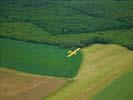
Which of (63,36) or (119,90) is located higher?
(63,36)

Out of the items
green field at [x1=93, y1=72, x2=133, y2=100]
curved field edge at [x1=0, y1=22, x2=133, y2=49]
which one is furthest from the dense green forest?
green field at [x1=93, y1=72, x2=133, y2=100]

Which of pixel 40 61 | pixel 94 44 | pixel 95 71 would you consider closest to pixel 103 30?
pixel 94 44

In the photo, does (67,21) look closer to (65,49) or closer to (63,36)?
(63,36)

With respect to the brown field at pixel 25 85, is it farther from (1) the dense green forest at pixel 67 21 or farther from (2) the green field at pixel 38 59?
(1) the dense green forest at pixel 67 21

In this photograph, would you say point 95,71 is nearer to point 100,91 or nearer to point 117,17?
point 100,91

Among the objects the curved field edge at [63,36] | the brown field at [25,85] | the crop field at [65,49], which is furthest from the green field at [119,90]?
the brown field at [25,85]

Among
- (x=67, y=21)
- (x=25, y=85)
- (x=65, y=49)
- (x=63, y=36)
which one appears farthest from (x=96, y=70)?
(x=25, y=85)

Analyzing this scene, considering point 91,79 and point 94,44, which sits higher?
point 94,44
